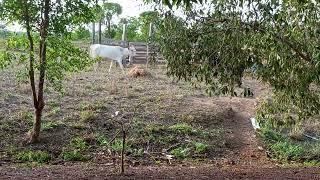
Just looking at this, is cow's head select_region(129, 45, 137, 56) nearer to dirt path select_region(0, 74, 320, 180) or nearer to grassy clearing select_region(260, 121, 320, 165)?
dirt path select_region(0, 74, 320, 180)

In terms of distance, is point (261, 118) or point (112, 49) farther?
point (112, 49)

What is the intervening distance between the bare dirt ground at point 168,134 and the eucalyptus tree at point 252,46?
64.8 inches

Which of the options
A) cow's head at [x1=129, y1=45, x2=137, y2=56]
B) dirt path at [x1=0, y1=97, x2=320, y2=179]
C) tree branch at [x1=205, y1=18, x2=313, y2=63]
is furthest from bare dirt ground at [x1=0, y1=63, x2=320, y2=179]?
cow's head at [x1=129, y1=45, x2=137, y2=56]

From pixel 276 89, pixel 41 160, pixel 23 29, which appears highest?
pixel 23 29

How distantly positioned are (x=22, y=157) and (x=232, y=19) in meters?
4.55

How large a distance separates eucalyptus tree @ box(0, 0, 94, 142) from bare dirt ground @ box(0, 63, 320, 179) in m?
1.59

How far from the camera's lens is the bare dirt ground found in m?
7.11

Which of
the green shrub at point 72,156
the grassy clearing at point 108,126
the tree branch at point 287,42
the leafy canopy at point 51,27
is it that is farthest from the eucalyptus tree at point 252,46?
the green shrub at point 72,156

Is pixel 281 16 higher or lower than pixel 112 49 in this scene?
higher

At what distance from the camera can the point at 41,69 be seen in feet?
26.1

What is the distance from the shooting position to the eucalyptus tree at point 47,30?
761 centimetres

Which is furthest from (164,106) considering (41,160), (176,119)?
(41,160)

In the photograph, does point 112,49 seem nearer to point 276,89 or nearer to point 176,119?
point 176,119

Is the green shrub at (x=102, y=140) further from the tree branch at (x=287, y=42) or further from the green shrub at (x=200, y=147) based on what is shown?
the tree branch at (x=287, y=42)
